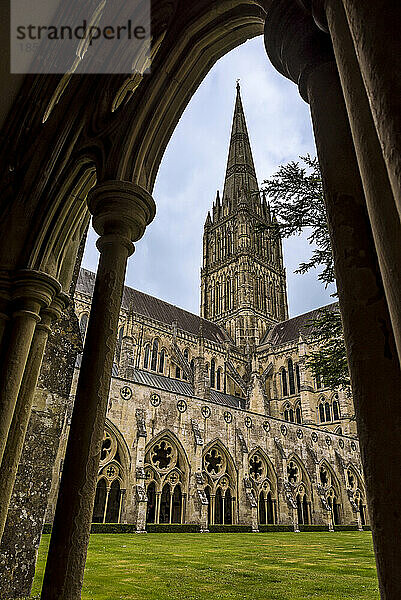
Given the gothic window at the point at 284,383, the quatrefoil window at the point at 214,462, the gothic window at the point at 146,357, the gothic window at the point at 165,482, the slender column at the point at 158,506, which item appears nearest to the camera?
the slender column at the point at 158,506

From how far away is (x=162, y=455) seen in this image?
17.1 meters

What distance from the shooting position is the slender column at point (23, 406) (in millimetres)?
3170

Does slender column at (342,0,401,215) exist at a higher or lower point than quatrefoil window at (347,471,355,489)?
lower

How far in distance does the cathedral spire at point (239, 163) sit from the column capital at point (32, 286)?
46725mm

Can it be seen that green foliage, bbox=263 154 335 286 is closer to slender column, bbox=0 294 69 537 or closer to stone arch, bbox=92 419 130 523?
slender column, bbox=0 294 69 537

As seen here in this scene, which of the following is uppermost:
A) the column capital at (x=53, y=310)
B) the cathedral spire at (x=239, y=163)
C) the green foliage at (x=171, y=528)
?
the cathedral spire at (x=239, y=163)

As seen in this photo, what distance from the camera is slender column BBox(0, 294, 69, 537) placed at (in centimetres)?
317

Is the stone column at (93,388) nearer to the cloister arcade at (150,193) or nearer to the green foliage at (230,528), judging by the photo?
the cloister arcade at (150,193)

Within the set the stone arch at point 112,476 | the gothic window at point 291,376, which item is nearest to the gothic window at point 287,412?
the gothic window at point 291,376

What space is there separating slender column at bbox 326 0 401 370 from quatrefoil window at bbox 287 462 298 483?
22454mm

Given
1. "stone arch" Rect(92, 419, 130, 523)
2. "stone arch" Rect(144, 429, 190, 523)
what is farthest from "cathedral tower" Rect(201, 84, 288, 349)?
"stone arch" Rect(92, 419, 130, 523)

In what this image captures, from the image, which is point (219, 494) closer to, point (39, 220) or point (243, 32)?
point (39, 220)

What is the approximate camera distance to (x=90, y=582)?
15.3 ft

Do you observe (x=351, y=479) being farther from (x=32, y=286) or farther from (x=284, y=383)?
(x=32, y=286)
